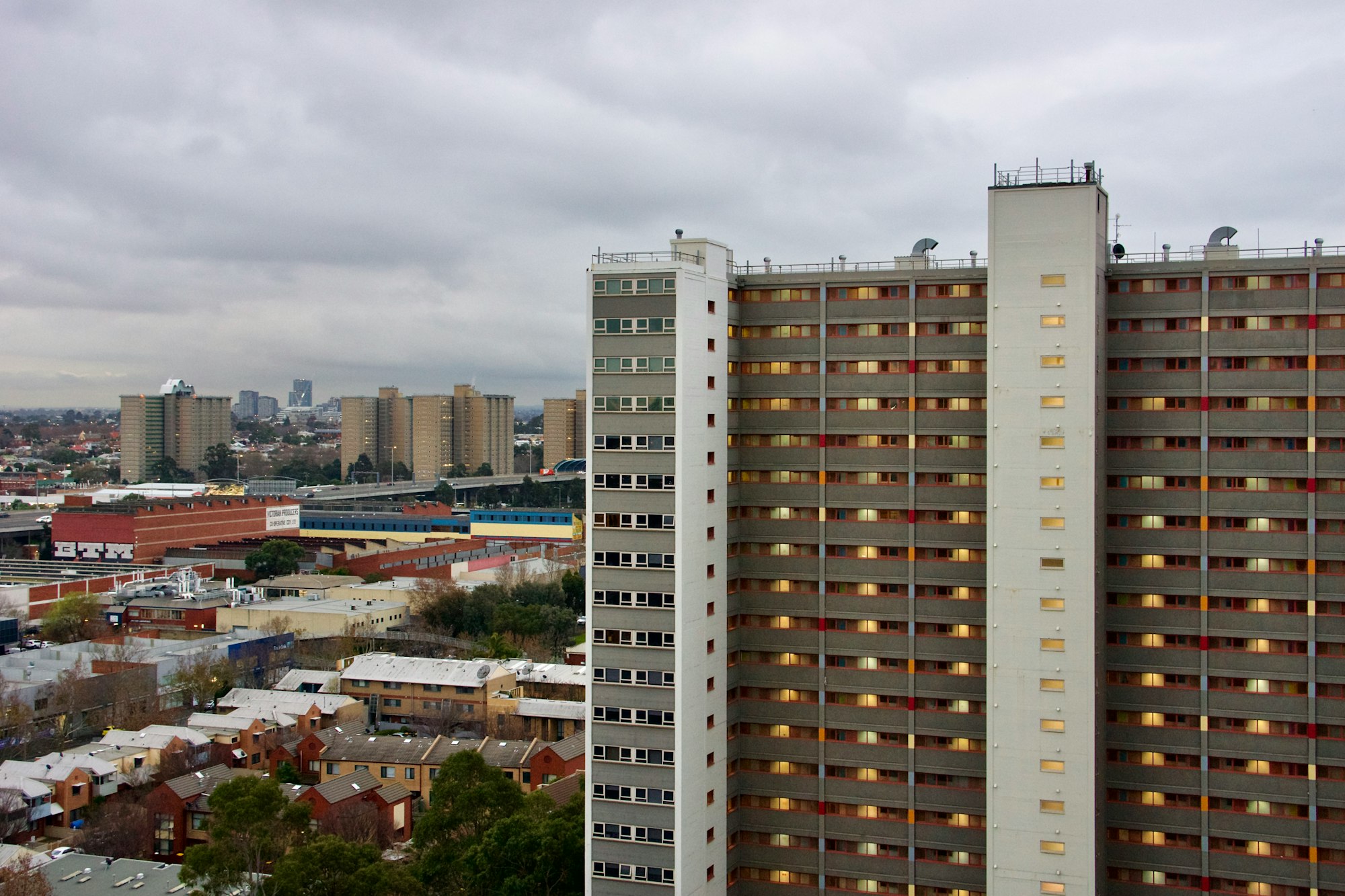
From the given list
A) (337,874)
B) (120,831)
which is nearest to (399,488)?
(120,831)

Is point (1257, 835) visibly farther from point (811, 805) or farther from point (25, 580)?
point (25, 580)

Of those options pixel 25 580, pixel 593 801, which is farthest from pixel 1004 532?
pixel 25 580

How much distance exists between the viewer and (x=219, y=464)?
196 metres

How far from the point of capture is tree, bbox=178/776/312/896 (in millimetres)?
32344

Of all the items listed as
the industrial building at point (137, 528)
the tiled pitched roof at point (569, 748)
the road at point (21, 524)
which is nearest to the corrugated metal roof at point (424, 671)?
the tiled pitched roof at point (569, 748)

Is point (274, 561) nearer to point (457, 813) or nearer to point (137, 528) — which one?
point (137, 528)

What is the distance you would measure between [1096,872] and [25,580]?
86.9 metres

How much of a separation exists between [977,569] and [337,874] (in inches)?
770

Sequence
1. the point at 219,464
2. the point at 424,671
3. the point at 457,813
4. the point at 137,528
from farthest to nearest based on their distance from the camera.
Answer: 1. the point at 219,464
2. the point at 137,528
3. the point at 424,671
4. the point at 457,813

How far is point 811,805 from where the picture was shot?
96.5 ft

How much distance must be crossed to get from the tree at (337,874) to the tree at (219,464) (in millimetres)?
177515

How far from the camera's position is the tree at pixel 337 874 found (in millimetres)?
30906

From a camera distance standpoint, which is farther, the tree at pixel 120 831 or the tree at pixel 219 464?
the tree at pixel 219 464

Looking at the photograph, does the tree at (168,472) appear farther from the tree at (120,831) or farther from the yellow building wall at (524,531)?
the tree at (120,831)
